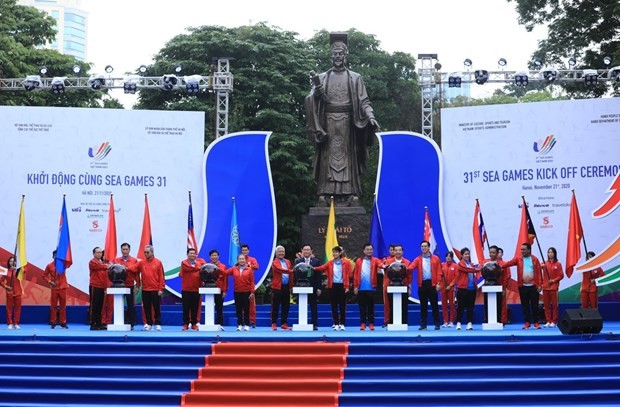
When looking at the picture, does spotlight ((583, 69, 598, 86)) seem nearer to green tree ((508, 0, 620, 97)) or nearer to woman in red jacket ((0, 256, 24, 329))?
green tree ((508, 0, 620, 97))

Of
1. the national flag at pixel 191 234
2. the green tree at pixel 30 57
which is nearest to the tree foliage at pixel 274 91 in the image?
the green tree at pixel 30 57

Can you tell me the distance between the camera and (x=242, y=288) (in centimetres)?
1493

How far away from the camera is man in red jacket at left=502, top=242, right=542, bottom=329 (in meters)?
A: 15.2

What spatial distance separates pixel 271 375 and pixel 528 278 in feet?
17.2

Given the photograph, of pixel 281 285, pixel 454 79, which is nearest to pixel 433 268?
pixel 281 285

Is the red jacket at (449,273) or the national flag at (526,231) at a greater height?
the national flag at (526,231)

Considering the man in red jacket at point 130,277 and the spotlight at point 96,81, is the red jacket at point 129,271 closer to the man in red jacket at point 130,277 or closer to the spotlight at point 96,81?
the man in red jacket at point 130,277

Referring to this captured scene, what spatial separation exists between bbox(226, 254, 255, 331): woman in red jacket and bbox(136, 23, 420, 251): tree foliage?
49.2 feet

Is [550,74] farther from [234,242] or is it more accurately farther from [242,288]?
[242,288]

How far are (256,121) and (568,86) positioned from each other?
9.92 metres

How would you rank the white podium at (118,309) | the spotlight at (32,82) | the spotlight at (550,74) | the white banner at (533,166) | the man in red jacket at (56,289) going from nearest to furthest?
the white podium at (118,309) → the man in red jacket at (56,289) → the white banner at (533,166) → the spotlight at (550,74) → the spotlight at (32,82)

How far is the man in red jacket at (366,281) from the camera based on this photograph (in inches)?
581

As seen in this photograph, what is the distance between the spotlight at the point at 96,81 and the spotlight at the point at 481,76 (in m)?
8.76

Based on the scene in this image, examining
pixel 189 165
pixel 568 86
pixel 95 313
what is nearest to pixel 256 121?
pixel 568 86
